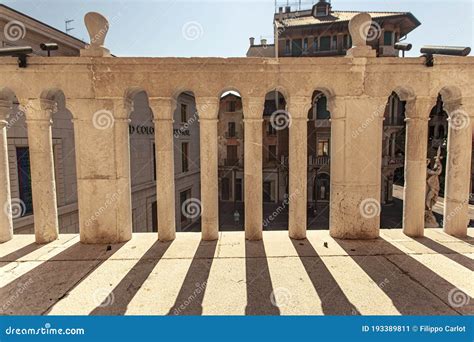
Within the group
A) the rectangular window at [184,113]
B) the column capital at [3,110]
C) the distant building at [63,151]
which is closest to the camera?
the column capital at [3,110]

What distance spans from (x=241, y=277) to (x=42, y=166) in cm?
569

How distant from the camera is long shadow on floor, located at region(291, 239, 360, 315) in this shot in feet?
14.1

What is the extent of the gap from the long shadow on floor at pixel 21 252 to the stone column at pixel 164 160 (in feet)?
9.81

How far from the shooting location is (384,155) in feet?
100

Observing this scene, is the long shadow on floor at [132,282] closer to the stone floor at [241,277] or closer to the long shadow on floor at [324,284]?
the stone floor at [241,277]

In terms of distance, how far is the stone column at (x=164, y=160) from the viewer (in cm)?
679

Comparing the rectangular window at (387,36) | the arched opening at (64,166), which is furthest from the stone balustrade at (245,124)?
the rectangular window at (387,36)

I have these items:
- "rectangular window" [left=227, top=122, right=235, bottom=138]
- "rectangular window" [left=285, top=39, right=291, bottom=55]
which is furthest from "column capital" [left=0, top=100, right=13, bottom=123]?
"rectangular window" [left=285, top=39, right=291, bottom=55]

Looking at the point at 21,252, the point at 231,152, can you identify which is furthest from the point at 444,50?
the point at 231,152

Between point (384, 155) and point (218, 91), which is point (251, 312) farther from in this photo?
point (384, 155)

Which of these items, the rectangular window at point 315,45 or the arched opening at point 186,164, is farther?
the rectangular window at point 315,45

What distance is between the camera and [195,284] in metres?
5.02

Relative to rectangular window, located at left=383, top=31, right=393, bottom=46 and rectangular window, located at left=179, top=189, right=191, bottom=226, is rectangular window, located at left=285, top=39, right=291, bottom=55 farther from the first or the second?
rectangular window, located at left=179, top=189, right=191, bottom=226

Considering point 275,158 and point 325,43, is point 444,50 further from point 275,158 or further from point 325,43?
point 275,158
